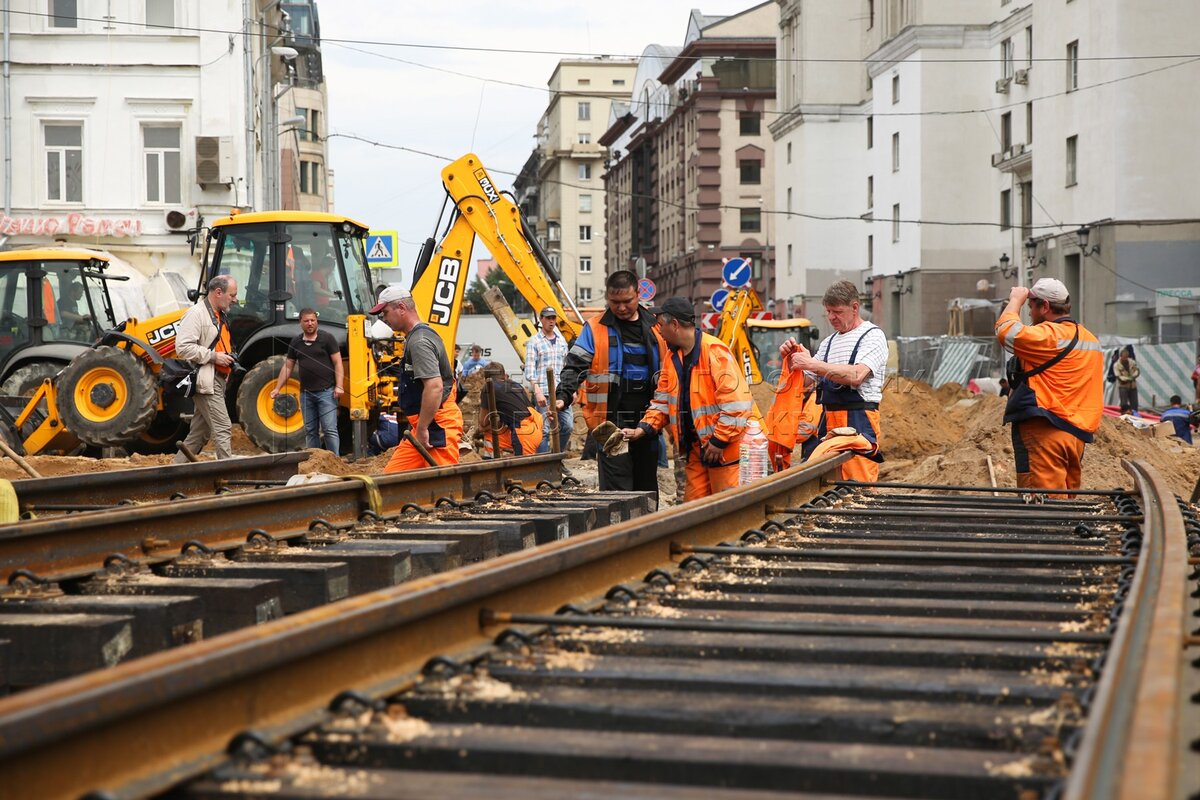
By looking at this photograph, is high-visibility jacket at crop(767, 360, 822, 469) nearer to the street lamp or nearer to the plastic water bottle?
the plastic water bottle

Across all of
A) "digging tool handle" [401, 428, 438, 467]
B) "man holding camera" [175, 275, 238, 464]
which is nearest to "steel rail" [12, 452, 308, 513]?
"digging tool handle" [401, 428, 438, 467]

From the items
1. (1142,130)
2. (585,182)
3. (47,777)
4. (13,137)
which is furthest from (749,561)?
(585,182)

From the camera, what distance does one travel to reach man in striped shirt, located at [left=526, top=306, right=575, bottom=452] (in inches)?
758

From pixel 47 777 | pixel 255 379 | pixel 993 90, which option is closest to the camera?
pixel 47 777

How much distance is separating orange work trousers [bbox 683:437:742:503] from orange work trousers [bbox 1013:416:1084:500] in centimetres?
169

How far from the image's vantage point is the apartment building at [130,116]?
33.9 meters

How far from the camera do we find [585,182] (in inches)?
5974

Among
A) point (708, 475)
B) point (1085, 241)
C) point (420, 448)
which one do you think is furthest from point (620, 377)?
point (1085, 241)

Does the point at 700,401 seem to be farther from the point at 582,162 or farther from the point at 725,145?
the point at 582,162

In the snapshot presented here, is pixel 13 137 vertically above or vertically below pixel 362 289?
above

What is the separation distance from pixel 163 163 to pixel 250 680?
33206 millimetres

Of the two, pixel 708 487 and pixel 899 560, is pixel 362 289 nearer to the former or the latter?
pixel 708 487

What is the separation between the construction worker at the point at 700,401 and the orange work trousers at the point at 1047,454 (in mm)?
1720

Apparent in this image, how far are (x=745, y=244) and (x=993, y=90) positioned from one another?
132 ft
